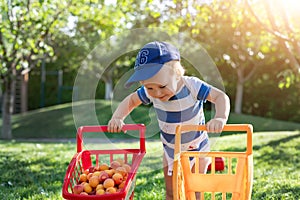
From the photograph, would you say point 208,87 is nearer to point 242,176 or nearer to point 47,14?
point 242,176

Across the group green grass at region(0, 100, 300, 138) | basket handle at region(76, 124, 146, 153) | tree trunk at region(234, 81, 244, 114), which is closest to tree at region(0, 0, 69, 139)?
green grass at region(0, 100, 300, 138)

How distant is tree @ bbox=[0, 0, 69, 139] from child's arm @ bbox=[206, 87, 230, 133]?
6.32 metres

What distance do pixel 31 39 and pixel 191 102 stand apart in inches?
286

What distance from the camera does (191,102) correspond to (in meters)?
2.76

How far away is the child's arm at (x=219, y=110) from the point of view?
2.36m

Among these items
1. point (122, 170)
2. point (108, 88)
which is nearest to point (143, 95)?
point (122, 170)

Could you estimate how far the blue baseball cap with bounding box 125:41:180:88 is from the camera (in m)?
2.35

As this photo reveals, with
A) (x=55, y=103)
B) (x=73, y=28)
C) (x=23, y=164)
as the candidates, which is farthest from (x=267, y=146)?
(x=55, y=103)

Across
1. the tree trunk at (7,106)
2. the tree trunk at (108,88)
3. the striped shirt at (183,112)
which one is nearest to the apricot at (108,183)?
the striped shirt at (183,112)

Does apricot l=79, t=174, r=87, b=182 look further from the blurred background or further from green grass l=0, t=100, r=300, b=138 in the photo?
green grass l=0, t=100, r=300, b=138

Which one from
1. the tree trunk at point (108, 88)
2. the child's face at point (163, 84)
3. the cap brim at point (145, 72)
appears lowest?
the tree trunk at point (108, 88)

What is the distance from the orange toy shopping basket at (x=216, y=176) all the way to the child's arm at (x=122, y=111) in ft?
1.25

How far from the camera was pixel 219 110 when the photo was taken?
2531mm

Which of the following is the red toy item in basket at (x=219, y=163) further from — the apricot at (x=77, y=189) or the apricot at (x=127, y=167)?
the apricot at (x=77, y=189)
